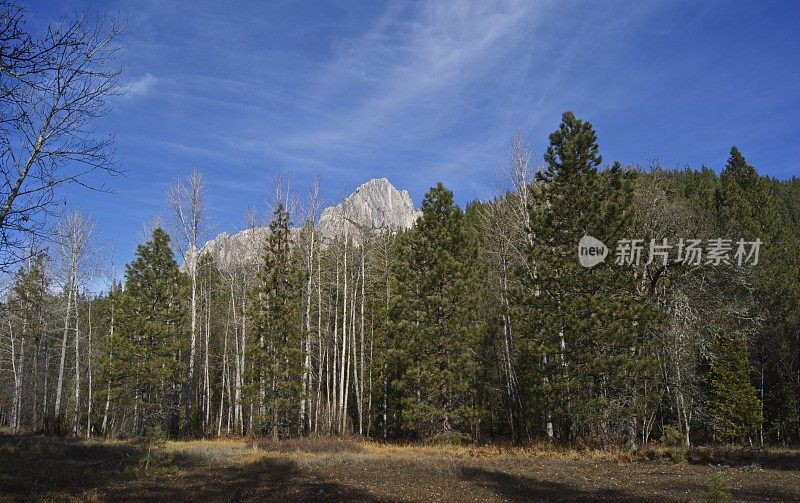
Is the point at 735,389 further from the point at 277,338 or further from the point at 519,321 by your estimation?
the point at 277,338

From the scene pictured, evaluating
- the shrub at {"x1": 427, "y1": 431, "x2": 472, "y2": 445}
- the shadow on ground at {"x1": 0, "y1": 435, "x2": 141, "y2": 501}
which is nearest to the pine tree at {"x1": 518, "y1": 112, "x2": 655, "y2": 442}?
the shrub at {"x1": 427, "y1": 431, "x2": 472, "y2": 445}

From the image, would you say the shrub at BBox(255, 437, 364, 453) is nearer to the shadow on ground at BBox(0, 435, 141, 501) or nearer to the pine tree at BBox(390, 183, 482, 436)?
the pine tree at BBox(390, 183, 482, 436)

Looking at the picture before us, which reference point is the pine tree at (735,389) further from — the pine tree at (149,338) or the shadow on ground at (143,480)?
the pine tree at (149,338)

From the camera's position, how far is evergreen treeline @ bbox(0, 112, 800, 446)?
16.8 m

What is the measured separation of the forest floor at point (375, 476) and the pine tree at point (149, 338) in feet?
18.1

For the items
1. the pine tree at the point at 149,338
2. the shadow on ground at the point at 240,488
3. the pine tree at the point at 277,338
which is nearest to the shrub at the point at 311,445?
the pine tree at the point at 277,338

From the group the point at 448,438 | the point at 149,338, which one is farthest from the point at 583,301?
the point at 149,338

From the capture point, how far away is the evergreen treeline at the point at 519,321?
16.8 m

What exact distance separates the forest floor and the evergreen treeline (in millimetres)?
2746

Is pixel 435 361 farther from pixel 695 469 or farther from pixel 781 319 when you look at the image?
pixel 781 319

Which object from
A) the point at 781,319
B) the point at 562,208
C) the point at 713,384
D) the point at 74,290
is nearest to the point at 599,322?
the point at 562,208

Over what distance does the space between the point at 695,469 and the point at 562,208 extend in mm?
8845

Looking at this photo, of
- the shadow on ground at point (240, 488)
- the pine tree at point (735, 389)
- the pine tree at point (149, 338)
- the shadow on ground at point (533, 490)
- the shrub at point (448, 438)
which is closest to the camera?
the shadow on ground at point (240, 488)

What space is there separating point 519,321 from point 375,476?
26.8 ft
